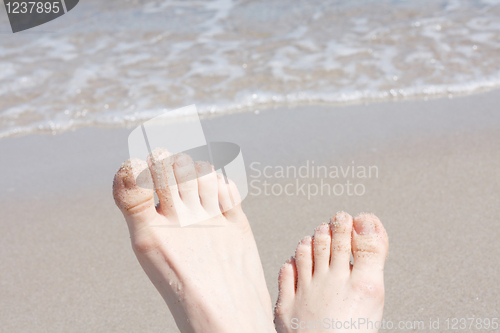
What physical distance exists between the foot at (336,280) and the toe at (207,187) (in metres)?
0.33

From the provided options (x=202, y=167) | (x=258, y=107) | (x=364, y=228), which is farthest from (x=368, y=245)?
(x=258, y=107)

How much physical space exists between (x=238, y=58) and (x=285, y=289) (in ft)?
6.54

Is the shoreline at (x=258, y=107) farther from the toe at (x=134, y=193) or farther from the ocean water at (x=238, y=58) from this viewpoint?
the toe at (x=134, y=193)

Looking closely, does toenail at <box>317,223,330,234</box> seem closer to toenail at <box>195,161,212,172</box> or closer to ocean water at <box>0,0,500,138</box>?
toenail at <box>195,161,212,172</box>

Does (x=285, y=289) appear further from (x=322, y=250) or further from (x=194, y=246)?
(x=194, y=246)

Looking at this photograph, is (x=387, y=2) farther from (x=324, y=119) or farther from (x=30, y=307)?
(x=30, y=307)

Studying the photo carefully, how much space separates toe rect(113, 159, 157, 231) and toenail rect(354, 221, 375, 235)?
27.9 inches

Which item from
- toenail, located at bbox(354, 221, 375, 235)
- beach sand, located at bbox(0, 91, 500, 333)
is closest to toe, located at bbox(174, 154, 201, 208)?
beach sand, located at bbox(0, 91, 500, 333)

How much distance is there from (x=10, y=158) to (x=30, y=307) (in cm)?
103

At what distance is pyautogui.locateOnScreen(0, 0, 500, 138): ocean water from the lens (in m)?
2.62

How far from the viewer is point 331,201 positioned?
1.86m

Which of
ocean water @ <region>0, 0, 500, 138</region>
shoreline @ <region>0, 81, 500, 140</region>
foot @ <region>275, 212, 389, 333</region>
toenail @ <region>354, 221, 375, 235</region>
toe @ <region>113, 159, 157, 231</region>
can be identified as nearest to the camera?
toe @ <region>113, 159, 157, 231</region>

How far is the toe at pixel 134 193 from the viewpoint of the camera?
130 cm

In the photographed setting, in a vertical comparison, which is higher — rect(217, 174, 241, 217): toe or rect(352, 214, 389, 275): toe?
rect(217, 174, 241, 217): toe
